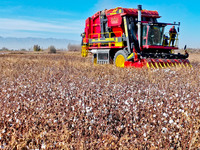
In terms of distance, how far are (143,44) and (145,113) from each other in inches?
397

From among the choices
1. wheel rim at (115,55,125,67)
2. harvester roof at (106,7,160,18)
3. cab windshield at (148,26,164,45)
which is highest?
harvester roof at (106,7,160,18)

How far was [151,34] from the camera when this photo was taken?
547 inches

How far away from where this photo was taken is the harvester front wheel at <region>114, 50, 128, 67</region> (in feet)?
46.0

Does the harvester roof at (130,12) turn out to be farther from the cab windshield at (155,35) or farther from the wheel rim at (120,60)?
the wheel rim at (120,60)

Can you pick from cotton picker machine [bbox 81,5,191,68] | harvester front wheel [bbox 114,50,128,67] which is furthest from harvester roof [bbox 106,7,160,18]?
harvester front wheel [bbox 114,50,128,67]

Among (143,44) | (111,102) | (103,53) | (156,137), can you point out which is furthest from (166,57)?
(156,137)

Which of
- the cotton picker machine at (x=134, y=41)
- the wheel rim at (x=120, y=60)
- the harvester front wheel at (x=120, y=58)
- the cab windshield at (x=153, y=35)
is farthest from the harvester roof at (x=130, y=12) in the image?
the wheel rim at (x=120, y=60)

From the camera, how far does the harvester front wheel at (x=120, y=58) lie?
1403cm

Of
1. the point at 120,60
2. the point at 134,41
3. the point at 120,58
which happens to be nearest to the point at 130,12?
the point at 134,41

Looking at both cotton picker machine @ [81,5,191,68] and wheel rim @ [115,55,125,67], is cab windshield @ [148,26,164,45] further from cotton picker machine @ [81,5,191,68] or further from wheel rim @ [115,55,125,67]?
wheel rim @ [115,55,125,67]

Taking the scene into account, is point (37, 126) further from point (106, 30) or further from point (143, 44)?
point (106, 30)

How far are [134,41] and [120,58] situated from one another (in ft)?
A: 4.58

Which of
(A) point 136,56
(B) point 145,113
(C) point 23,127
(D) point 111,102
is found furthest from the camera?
(A) point 136,56

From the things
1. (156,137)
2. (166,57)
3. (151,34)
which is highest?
(151,34)
